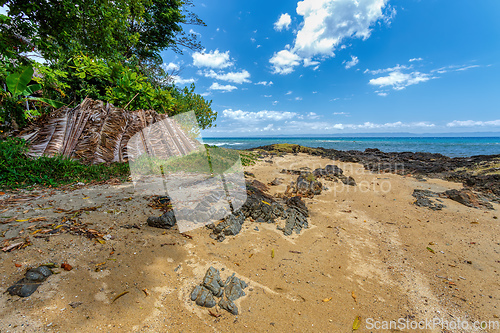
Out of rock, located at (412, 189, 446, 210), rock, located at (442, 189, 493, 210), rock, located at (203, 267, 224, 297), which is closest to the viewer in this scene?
rock, located at (203, 267, 224, 297)

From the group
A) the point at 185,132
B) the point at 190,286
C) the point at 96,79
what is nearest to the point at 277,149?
the point at 185,132

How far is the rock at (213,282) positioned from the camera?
2.29 meters

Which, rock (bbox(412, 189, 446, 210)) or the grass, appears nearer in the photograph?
the grass

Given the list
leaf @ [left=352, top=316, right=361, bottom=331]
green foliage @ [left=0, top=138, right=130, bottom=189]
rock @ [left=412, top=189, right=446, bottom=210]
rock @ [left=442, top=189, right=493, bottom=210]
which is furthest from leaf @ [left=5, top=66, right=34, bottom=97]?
rock @ [left=442, top=189, right=493, bottom=210]

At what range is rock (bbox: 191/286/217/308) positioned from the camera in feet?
6.99

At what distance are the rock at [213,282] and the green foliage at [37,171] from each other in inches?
174

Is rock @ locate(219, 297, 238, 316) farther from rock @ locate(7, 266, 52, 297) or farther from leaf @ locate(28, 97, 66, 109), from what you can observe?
leaf @ locate(28, 97, 66, 109)

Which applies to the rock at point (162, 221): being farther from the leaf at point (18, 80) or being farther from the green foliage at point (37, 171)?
the leaf at point (18, 80)

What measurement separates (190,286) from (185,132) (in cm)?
821

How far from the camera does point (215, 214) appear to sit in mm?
3701

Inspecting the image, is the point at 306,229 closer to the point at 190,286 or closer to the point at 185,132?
the point at 190,286

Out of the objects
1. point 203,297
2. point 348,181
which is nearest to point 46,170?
point 203,297

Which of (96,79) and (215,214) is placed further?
(96,79)

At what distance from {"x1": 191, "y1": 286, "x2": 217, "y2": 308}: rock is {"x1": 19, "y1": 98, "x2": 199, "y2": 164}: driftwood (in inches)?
266
